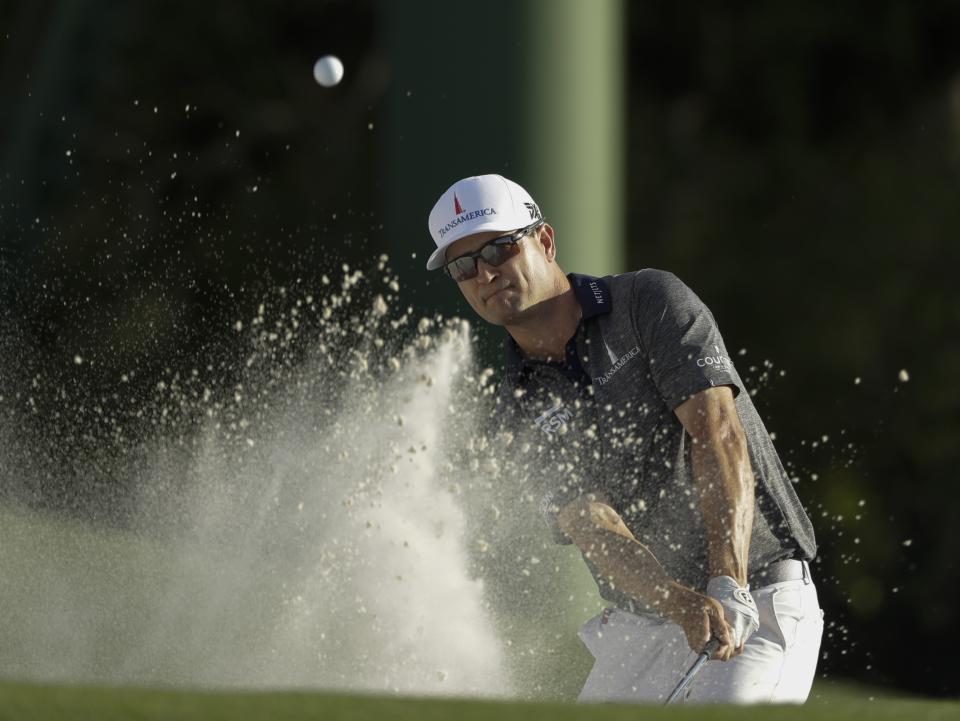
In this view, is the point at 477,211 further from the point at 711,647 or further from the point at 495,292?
Answer: the point at 711,647

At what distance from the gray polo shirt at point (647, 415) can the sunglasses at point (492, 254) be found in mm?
191

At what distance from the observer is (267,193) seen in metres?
11.4

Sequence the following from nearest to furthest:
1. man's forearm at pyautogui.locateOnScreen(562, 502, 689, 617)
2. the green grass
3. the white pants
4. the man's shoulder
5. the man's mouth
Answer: the green grass, man's forearm at pyautogui.locateOnScreen(562, 502, 689, 617), the white pants, the man's shoulder, the man's mouth

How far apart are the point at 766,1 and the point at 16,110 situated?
4.77 meters

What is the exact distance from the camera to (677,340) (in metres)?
4.08

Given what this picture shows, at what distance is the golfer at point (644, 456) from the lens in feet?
13.1

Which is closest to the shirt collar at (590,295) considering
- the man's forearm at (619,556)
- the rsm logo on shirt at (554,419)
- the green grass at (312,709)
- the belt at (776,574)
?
the rsm logo on shirt at (554,419)

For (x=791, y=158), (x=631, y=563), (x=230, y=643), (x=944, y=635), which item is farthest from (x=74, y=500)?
(x=791, y=158)

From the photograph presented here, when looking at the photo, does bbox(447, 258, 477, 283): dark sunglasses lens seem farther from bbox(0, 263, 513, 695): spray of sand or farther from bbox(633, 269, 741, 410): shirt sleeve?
bbox(0, 263, 513, 695): spray of sand

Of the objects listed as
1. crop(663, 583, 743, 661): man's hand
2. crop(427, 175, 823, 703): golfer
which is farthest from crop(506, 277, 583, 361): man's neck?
crop(663, 583, 743, 661): man's hand

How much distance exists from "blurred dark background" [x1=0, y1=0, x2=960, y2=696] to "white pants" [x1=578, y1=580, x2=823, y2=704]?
10.8 ft

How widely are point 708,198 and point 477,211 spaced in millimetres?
6564

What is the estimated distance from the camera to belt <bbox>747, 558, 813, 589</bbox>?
4141 mm

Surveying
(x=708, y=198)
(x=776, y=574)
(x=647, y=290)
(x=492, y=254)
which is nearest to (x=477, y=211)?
Result: (x=492, y=254)
